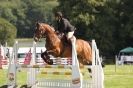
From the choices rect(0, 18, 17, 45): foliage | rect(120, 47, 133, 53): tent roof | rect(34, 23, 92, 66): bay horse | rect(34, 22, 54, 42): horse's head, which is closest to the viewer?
rect(34, 22, 54, 42): horse's head

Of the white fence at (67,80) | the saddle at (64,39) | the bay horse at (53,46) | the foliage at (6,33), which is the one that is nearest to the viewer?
the white fence at (67,80)

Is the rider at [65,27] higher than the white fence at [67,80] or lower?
higher

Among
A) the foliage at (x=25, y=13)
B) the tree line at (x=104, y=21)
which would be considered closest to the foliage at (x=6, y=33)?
the tree line at (x=104, y=21)

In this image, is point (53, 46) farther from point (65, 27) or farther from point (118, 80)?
point (118, 80)

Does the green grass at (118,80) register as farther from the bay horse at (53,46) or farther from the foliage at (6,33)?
the foliage at (6,33)

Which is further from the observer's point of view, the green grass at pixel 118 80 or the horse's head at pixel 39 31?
the green grass at pixel 118 80

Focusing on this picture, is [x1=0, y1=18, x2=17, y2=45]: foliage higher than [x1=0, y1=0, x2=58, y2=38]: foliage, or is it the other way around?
[x1=0, y1=0, x2=58, y2=38]: foliage

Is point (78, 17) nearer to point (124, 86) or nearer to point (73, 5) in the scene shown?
point (73, 5)

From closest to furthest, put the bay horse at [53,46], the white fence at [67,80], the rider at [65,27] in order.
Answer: the white fence at [67,80] → the rider at [65,27] → the bay horse at [53,46]

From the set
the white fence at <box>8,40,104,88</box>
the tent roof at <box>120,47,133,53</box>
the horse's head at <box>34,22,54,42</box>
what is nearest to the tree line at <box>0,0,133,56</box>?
the tent roof at <box>120,47,133,53</box>

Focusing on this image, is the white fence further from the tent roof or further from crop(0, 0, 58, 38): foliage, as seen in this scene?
crop(0, 0, 58, 38): foliage

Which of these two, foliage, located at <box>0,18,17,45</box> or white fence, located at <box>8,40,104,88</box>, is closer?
white fence, located at <box>8,40,104,88</box>

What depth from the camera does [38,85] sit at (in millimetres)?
15094

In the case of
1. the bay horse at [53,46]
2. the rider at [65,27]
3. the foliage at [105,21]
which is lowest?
the bay horse at [53,46]
